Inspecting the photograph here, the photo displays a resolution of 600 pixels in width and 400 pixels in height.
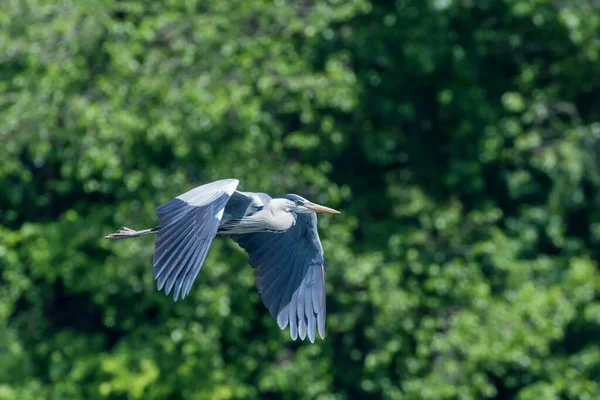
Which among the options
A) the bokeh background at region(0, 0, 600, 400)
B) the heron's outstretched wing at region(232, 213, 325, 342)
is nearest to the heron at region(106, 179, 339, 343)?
the heron's outstretched wing at region(232, 213, 325, 342)

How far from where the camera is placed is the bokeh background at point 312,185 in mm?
7625

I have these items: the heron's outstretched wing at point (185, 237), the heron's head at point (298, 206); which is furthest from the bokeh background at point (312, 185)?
the heron's outstretched wing at point (185, 237)

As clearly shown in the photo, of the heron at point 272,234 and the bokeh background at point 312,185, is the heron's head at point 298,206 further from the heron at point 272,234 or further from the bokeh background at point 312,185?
the bokeh background at point 312,185

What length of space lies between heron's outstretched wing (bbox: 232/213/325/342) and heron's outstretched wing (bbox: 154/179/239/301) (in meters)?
0.73

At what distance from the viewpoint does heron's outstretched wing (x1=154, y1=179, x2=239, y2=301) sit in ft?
14.6

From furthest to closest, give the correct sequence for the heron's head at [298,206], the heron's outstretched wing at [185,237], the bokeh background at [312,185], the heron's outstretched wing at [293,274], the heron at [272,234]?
1. the bokeh background at [312,185]
2. the heron's head at [298,206]
3. the heron's outstretched wing at [293,274]
4. the heron at [272,234]
5. the heron's outstretched wing at [185,237]

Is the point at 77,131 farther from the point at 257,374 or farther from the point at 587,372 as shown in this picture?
the point at 587,372

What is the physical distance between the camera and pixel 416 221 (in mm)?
8656

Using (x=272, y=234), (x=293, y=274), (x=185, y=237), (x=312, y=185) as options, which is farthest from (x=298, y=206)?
(x=312, y=185)

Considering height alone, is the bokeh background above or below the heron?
below

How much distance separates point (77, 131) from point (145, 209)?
677mm

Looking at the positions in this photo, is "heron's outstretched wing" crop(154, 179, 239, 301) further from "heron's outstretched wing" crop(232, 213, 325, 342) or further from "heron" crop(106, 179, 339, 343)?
"heron's outstretched wing" crop(232, 213, 325, 342)

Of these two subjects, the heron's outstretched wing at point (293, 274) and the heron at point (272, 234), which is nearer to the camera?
the heron at point (272, 234)

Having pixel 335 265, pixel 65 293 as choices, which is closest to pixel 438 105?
pixel 335 265
